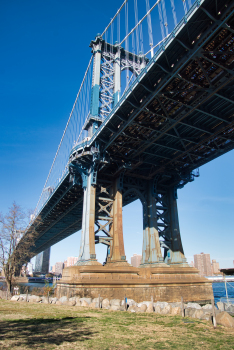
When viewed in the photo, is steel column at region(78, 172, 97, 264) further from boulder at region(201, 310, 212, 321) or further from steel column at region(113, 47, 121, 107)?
boulder at region(201, 310, 212, 321)

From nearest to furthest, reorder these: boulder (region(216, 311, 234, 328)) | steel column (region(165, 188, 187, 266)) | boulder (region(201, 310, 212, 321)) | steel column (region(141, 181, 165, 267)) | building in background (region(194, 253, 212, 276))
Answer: boulder (region(216, 311, 234, 328))
boulder (region(201, 310, 212, 321))
steel column (region(141, 181, 165, 267))
steel column (region(165, 188, 187, 266))
building in background (region(194, 253, 212, 276))

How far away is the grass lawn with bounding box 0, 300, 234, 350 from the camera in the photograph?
707cm

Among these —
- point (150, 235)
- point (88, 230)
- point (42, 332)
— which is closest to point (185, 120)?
point (88, 230)

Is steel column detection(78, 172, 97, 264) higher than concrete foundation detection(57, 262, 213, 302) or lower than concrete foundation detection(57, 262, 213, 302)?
higher

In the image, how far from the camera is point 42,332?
825cm

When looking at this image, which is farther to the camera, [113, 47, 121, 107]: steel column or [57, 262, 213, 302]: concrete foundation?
[113, 47, 121, 107]: steel column

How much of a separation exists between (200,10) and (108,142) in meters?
14.5

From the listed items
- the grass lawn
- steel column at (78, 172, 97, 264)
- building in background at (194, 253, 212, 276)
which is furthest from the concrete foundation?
building in background at (194, 253, 212, 276)

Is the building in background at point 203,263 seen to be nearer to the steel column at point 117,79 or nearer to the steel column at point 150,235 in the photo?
the steel column at point 150,235

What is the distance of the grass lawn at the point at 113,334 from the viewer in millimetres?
7066

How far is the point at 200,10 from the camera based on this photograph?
45.4 ft

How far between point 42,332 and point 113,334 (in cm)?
235

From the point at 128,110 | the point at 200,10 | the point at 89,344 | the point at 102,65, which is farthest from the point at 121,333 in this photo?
the point at 102,65

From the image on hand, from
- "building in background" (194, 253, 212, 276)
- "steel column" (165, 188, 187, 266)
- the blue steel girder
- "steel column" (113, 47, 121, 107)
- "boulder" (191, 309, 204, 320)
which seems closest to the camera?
"boulder" (191, 309, 204, 320)
